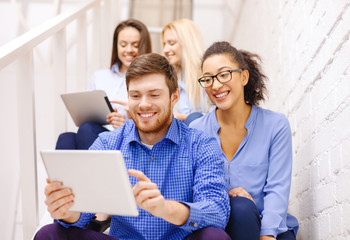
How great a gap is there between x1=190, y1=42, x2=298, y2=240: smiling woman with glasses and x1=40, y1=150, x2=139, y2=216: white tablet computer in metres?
0.46

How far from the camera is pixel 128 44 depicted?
236 cm

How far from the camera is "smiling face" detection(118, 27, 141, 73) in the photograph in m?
2.34

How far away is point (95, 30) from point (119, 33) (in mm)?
464

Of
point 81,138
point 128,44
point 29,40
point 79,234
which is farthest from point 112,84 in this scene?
point 79,234

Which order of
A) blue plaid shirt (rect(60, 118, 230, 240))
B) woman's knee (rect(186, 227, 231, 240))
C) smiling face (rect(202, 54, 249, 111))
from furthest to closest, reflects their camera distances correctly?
smiling face (rect(202, 54, 249, 111)) → blue plaid shirt (rect(60, 118, 230, 240)) → woman's knee (rect(186, 227, 231, 240))

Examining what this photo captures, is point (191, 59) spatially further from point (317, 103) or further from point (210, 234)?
point (210, 234)

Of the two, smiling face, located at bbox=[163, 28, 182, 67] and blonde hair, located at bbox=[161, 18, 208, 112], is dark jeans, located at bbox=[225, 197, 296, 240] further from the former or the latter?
smiling face, located at bbox=[163, 28, 182, 67]

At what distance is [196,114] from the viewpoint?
6.54 ft

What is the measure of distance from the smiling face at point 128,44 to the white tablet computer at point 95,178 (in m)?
1.38

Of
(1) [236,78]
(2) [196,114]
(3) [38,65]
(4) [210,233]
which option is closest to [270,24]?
(2) [196,114]

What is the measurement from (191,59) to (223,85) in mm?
859

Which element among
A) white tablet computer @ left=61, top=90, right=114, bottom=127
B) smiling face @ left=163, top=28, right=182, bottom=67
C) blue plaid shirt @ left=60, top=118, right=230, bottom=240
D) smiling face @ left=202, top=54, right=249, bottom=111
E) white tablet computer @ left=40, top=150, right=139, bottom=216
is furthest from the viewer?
smiling face @ left=163, top=28, right=182, bottom=67

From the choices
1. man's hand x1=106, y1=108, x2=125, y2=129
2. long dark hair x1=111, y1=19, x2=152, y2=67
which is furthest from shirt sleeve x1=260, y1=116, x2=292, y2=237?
long dark hair x1=111, y1=19, x2=152, y2=67

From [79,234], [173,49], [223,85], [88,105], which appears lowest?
[79,234]
